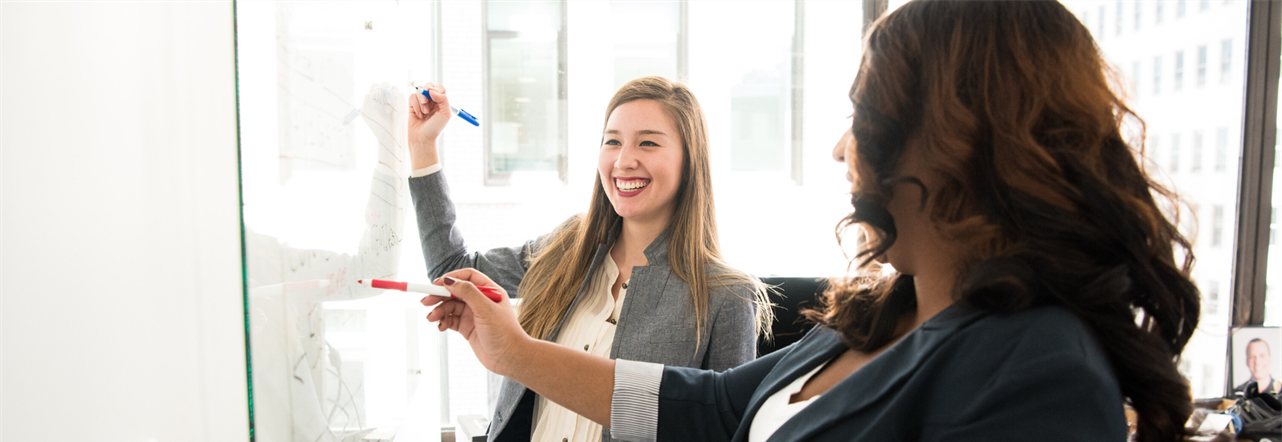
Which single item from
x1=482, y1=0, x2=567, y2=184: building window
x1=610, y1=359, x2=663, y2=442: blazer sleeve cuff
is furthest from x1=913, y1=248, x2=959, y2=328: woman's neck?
x1=482, y1=0, x2=567, y2=184: building window

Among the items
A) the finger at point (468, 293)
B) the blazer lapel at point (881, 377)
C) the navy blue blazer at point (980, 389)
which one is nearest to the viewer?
the navy blue blazer at point (980, 389)

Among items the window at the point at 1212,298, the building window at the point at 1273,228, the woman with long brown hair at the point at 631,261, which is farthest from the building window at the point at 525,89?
the building window at the point at 1273,228

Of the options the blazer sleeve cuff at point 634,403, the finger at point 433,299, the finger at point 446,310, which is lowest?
the blazer sleeve cuff at point 634,403

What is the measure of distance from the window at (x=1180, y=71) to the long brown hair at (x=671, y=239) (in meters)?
2.89

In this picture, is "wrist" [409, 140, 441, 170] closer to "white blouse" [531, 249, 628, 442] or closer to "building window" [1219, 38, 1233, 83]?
"white blouse" [531, 249, 628, 442]

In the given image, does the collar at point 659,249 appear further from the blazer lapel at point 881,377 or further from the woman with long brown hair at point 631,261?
the blazer lapel at point 881,377

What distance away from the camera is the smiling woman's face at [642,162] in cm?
141

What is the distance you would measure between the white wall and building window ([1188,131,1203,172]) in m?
3.94

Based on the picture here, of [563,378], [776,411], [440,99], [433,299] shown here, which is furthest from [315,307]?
[440,99]

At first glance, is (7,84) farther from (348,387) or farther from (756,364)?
Result: (756,364)

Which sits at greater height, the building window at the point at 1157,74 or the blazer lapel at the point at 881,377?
the building window at the point at 1157,74

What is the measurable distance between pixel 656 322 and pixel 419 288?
59 centimetres

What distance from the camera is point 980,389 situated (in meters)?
0.52

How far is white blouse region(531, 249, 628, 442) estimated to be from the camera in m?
1.28
